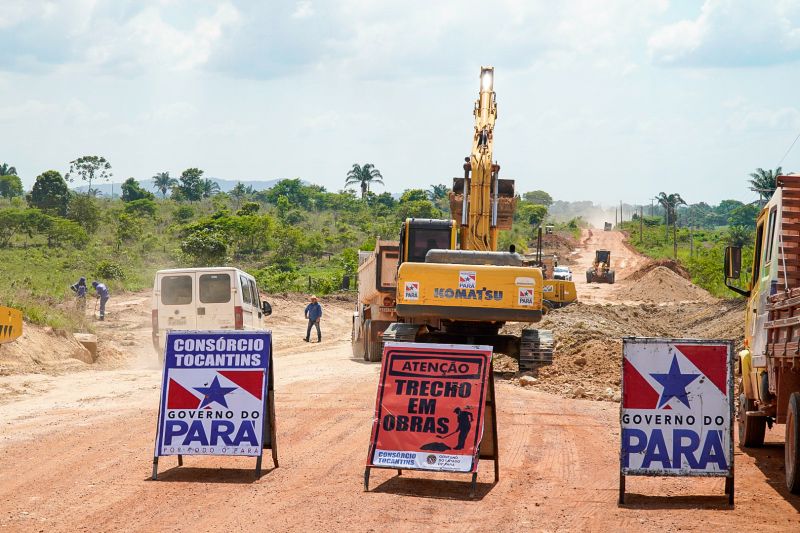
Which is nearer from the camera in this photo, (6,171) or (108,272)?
(108,272)

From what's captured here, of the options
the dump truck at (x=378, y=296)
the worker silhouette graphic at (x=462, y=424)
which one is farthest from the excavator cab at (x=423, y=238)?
the worker silhouette graphic at (x=462, y=424)

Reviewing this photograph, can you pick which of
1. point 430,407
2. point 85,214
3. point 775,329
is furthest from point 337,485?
point 85,214

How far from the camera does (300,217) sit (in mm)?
100375

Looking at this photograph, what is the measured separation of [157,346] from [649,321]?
27122mm

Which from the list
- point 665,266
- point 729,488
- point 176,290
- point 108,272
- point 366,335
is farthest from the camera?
point 665,266

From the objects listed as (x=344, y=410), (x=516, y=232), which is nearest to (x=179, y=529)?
(x=344, y=410)

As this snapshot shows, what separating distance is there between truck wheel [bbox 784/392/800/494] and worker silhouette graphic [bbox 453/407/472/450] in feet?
9.43

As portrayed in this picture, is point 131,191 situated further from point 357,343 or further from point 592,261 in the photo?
point 357,343

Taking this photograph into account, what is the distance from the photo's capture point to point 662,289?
6775 centimetres

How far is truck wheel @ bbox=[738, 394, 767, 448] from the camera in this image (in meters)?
12.8

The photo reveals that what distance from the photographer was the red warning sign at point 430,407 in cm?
972

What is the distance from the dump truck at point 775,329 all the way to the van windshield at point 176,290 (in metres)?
13.8

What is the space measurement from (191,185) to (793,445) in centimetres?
12833

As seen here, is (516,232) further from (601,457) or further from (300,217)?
(601,457)
